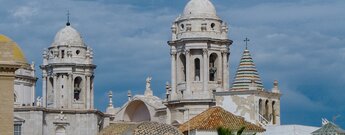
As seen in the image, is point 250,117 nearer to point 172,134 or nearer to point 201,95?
point 201,95

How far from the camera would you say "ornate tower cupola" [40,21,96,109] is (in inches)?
4151

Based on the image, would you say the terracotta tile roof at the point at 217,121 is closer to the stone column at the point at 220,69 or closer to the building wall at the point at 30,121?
the stone column at the point at 220,69

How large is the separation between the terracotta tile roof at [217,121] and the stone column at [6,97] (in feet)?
85.7

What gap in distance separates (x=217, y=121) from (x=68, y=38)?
26.3 m

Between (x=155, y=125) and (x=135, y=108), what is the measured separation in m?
29.4

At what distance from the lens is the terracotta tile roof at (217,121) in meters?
82.6

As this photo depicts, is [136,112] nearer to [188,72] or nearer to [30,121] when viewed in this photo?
[30,121]

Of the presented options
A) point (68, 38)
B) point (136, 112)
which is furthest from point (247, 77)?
point (68, 38)

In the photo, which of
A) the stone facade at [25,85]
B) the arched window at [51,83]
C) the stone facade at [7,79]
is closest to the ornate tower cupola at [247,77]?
the arched window at [51,83]

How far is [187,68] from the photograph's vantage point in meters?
97.8

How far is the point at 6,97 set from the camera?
190ft

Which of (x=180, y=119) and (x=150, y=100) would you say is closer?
(x=180, y=119)

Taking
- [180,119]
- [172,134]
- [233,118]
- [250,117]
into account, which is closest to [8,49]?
[172,134]

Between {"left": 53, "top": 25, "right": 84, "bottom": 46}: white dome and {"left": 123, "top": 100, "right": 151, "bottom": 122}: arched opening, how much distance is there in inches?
260
